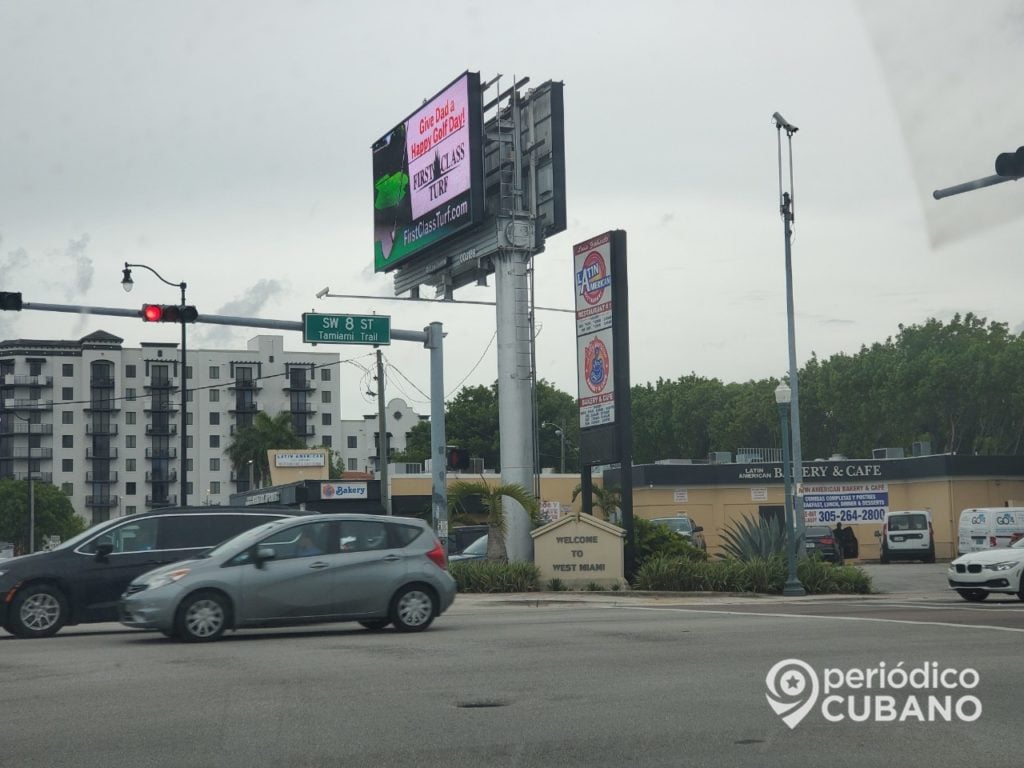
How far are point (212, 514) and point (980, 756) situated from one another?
13740 mm

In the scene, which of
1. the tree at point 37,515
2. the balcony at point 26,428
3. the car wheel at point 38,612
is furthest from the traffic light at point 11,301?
the balcony at point 26,428

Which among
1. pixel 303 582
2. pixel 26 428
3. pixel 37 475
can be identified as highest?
pixel 26 428

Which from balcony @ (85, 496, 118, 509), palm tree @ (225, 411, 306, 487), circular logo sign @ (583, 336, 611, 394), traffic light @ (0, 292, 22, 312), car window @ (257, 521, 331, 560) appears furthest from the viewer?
balcony @ (85, 496, 118, 509)

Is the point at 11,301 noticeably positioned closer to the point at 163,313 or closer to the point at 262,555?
the point at 163,313

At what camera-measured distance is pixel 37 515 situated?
116 m

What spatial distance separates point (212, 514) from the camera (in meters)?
19.9

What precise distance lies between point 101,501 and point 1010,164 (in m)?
135

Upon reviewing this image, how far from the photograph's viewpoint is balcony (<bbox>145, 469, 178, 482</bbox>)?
14250 centimetres

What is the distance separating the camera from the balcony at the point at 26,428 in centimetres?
13888

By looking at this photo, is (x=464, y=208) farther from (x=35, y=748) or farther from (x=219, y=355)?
(x=219, y=355)

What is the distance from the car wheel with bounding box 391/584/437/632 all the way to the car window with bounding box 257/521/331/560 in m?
1.14

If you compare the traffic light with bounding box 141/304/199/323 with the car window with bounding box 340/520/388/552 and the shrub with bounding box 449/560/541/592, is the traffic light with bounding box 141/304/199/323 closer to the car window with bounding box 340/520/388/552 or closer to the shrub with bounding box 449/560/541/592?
the shrub with bounding box 449/560/541/592

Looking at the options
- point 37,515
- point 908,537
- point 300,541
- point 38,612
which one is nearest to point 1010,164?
point 300,541

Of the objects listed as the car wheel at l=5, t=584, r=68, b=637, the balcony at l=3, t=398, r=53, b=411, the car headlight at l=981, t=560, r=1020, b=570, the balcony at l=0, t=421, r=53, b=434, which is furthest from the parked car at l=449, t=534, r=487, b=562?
the balcony at l=3, t=398, r=53, b=411
